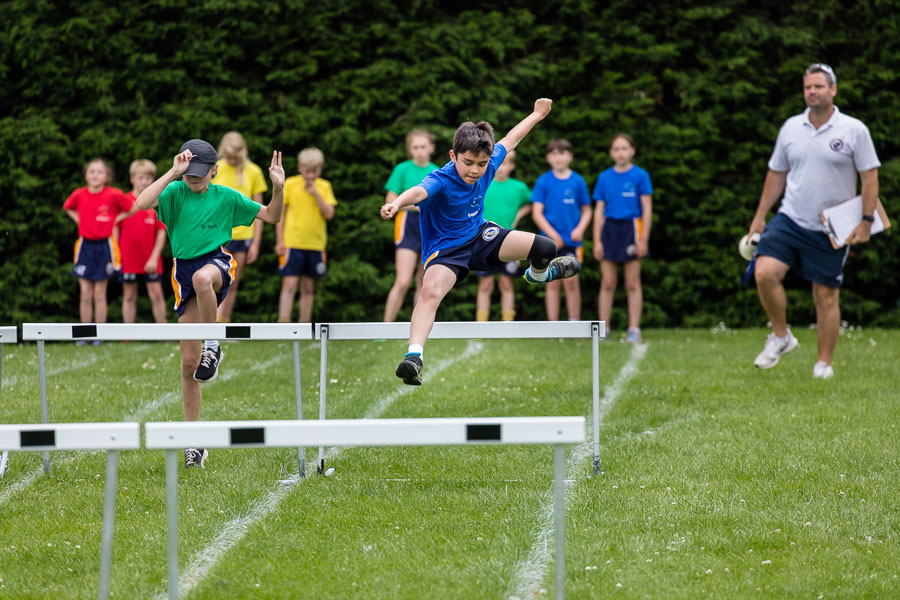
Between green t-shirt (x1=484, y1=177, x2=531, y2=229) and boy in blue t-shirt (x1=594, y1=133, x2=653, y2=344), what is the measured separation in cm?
96

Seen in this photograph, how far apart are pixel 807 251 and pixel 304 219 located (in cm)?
584

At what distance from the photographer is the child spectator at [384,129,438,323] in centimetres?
1141

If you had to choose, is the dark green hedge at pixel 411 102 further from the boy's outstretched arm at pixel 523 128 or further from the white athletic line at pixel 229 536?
the white athletic line at pixel 229 536

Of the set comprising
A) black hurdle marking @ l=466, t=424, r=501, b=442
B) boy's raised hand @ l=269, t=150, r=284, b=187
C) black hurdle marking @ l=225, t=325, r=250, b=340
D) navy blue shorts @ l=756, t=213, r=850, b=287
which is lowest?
black hurdle marking @ l=466, t=424, r=501, b=442

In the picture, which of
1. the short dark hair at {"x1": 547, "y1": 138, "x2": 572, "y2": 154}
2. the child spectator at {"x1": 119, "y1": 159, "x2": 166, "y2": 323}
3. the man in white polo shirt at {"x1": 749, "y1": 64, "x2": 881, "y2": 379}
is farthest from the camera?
the child spectator at {"x1": 119, "y1": 159, "x2": 166, "y2": 323}

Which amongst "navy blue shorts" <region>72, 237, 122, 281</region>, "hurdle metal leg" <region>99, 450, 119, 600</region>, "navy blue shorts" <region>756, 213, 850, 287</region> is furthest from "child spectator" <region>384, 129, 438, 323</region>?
"hurdle metal leg" <region>99, 450, 119, 600</region>

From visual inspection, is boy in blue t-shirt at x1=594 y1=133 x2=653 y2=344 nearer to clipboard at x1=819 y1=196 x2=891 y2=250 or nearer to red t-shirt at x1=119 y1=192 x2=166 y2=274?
clipboard at x1=819 y1=196 x2=891 y2=250

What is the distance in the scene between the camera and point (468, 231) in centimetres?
640

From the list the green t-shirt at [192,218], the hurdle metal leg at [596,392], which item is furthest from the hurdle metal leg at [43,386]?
the hurdle metal leg at [596,392]

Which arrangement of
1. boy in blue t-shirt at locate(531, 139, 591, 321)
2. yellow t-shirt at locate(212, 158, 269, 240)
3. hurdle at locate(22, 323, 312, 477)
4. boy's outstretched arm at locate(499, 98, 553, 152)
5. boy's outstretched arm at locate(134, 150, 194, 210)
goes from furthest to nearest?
1. boy in blue t-shirt at locate(531, 139, 591, 321)
2. yellow t-shirt at locate(212, 158, 269, 240)
3. boy's outstretched arm at locate(499, 98, 553, 152)
4. boy's outstretched arm at locate(134, 150, 194, 210)
5. hurdle at locate(22, 323, 312, 477)

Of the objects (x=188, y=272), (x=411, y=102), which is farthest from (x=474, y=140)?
(x=411, y=102)

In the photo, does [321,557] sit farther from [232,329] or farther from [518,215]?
[518,215]

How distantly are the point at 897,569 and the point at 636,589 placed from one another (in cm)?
115

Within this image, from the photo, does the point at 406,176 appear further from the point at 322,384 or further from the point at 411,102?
the point at 322,384
